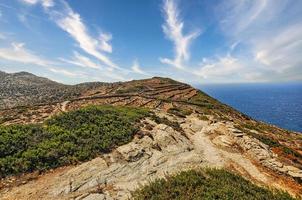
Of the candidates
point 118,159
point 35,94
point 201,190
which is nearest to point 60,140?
point 118,159

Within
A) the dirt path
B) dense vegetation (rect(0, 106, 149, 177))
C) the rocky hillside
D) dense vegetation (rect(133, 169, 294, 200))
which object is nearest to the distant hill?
dense vegetation (rect(0, 106, 149, 177))

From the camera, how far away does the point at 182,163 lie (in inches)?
806

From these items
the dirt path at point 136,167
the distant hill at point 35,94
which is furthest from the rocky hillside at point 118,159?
the distant hill at point 35,94

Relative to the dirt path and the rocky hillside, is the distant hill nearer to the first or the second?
the rocky hillside

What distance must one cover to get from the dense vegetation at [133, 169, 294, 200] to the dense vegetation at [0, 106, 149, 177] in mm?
7702

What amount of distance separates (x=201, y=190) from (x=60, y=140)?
1346 cm

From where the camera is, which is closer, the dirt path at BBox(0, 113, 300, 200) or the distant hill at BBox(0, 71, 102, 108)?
the dirt path at BBox(0, 113, 300, 200)

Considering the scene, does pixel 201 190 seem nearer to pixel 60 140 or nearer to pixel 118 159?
pixel 118 159

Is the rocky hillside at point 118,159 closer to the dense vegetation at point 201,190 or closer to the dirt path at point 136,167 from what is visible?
the dirt path at point 136,167

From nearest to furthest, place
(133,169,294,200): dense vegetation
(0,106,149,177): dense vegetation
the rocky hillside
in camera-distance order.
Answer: (133,169,294,200): dense vegetation → the rocky hillside → (0,106,149,177): dense vegetation

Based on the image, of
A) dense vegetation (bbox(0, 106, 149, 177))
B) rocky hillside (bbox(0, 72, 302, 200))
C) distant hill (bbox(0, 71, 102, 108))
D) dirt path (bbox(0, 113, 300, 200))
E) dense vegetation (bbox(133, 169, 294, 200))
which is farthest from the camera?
distant hill (bbox(0, 71, 102, 108))

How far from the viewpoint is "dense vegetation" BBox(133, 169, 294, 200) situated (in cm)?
1255

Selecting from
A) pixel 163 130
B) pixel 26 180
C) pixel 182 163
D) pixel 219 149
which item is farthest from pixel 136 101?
pixel 26 180

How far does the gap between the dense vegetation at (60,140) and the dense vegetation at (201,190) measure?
25.3ft
